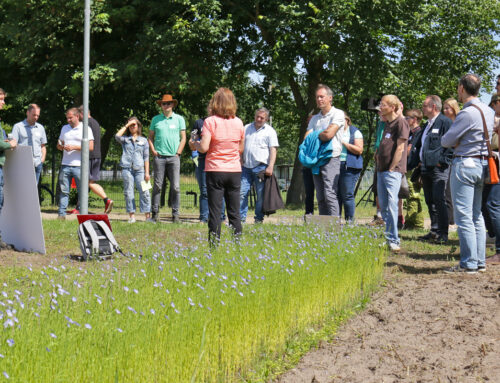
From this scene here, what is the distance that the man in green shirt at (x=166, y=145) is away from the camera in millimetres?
11219

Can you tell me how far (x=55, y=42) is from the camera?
18234 millimetres

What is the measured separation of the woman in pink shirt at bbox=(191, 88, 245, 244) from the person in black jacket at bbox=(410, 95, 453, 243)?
3.50 m

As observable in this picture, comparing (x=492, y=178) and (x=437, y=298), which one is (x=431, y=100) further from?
(x=437, y=298)

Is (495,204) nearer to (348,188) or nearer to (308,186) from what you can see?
(348,188)

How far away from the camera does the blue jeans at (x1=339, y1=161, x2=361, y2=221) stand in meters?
9.75

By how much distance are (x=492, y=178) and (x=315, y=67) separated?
13968mm

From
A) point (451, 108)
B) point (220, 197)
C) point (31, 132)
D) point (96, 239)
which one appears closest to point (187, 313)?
point (220, 197)

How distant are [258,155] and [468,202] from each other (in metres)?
4.51

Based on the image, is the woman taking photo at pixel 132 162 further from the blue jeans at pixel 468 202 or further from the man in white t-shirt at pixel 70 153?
the blue jeans at pixel 468 202

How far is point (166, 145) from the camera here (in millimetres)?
11219

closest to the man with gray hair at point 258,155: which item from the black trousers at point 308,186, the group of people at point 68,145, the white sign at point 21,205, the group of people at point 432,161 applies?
the black trousers at point 308,186

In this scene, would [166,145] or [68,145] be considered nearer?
[166,145]

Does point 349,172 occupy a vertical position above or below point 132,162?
below

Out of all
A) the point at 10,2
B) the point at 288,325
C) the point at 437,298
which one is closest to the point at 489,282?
the point at 437,298
